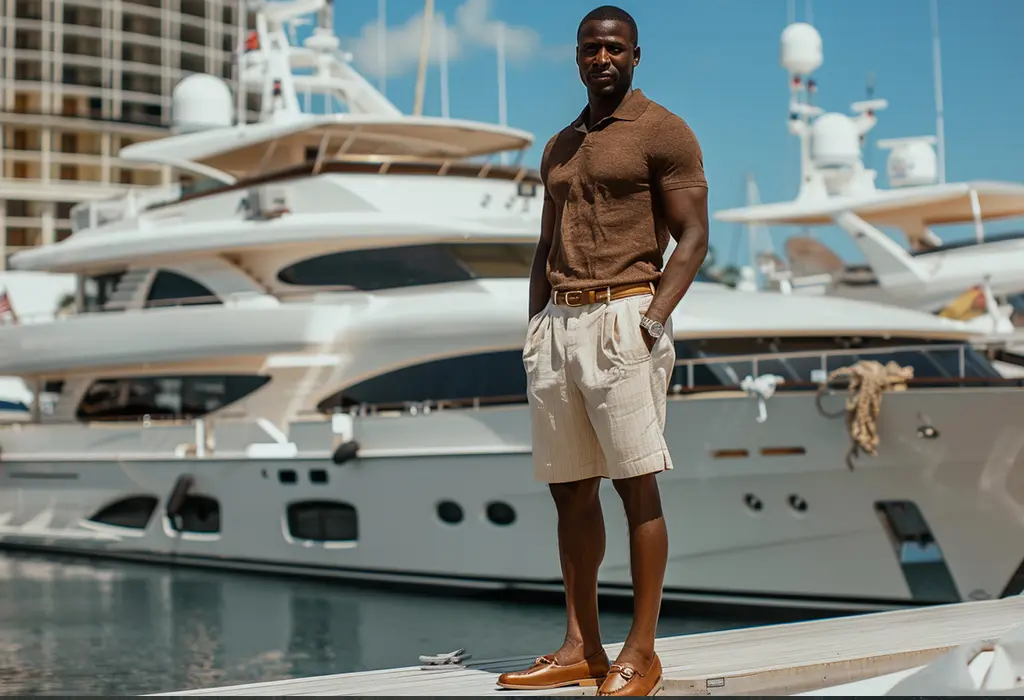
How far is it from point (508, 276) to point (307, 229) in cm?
208

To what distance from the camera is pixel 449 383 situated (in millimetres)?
13125

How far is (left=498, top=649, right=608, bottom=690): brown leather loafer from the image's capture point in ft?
12.6

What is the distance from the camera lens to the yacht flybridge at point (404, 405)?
10.8 metres

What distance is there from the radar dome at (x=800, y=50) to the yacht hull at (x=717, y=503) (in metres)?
13.2

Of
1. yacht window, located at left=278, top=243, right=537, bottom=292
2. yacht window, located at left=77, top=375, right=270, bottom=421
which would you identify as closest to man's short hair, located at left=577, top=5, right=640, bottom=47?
yacht window, located at left=278, top=243, right=537, bottom=292

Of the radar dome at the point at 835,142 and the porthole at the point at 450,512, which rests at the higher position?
the radar dome at the point at 835,142

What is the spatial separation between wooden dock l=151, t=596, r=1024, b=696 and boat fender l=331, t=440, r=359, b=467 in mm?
8464

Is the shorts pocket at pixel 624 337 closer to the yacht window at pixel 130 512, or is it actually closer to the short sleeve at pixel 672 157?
the short sleeve at pixel 672 157

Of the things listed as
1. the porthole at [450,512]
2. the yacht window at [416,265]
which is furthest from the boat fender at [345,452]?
the yacht window at [416,265]

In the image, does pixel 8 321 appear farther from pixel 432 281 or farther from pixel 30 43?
pixel 30 43

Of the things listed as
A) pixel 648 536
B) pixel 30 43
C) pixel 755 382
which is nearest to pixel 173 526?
pixel 755 382

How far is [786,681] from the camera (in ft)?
12.4

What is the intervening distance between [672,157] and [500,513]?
337 inches

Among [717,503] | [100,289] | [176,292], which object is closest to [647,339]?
[717,503]
